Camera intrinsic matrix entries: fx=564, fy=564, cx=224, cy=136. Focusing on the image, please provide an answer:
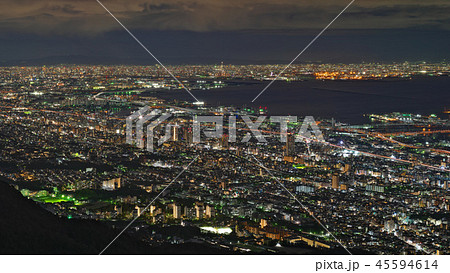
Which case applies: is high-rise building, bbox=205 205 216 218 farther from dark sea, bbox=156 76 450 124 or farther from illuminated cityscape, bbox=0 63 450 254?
dark sea, bbox=156 76 450 124

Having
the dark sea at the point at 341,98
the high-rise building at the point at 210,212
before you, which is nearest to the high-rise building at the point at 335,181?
the high-rise building at the point at 210,212

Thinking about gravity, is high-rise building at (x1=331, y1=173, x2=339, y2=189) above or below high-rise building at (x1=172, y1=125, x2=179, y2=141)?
below

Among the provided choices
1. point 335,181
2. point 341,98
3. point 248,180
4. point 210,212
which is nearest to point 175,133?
point 248,180

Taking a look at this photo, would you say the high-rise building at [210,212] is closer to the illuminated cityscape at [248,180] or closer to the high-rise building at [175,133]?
the illuminated cityscape at [248,180]

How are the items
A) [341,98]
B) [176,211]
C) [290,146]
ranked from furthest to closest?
[341,98] → [290,146] → [176,211]

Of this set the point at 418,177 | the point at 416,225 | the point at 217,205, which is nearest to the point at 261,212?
the point at 217,205

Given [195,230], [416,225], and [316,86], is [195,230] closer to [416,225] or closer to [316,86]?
[416,225]

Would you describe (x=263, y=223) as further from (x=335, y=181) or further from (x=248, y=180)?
(x=335, y=181)

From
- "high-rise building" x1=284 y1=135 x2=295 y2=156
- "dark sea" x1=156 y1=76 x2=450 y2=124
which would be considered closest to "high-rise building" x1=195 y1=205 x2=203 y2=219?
"high-rise building" x1=284 y1=135 x2=295 y2=156

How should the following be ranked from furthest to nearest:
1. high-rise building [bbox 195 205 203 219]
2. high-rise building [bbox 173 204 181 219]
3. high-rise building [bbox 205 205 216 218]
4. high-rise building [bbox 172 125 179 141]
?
high-rise building [bbox 172 125 179 141] < high-rise building [bbox 205 205 216 218] < high-rise building [bbox 195 205 203 219] < high-rise building [bbox 173 204 181 219]
